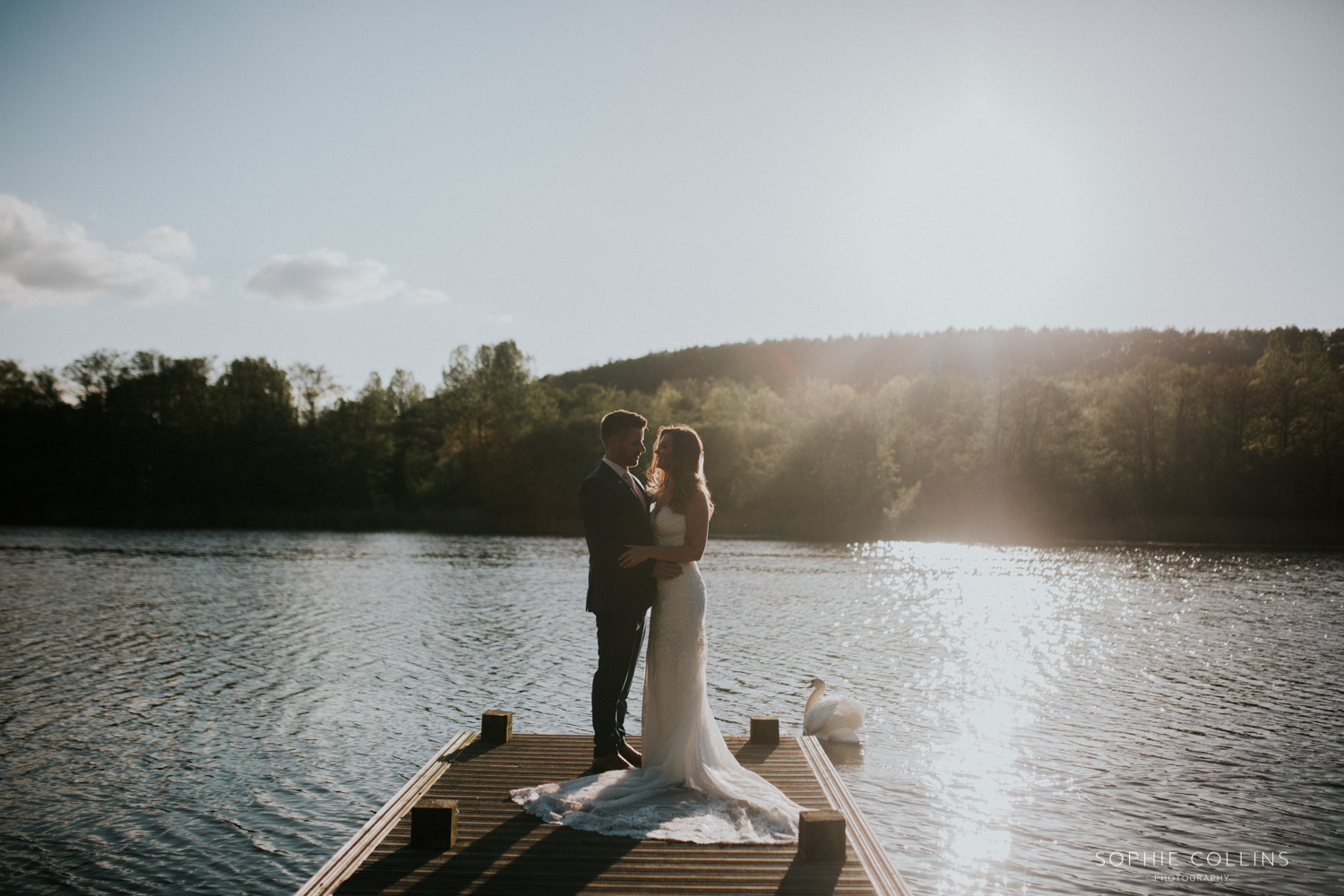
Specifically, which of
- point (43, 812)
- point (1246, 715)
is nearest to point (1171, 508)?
point (1246, 715)

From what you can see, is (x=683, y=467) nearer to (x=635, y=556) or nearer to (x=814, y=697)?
(x=635, y=556)

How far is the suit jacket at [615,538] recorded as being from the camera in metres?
5.89

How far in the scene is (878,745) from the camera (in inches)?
384

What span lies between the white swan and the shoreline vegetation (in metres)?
45.2

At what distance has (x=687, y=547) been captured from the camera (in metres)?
5.80

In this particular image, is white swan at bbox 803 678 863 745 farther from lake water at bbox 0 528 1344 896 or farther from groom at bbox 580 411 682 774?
groom at bbox 580 411 682 774

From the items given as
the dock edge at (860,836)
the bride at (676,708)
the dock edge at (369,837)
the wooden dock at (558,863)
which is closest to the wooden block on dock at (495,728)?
the dock edge at (369,837)

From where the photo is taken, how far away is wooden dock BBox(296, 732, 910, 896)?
14.5 ft

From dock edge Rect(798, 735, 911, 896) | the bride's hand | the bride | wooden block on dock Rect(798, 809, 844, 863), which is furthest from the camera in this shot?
the bride's hand

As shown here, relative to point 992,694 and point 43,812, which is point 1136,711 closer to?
point 992,694

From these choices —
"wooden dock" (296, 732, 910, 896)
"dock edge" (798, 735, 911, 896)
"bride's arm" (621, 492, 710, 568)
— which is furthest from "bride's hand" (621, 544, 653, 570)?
"dock edge" (798, 735, 911, 896)

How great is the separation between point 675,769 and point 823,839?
1.30 meters

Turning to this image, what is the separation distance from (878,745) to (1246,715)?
5340 millimetres

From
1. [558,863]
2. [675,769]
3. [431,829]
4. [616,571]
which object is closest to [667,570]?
[616,571]
